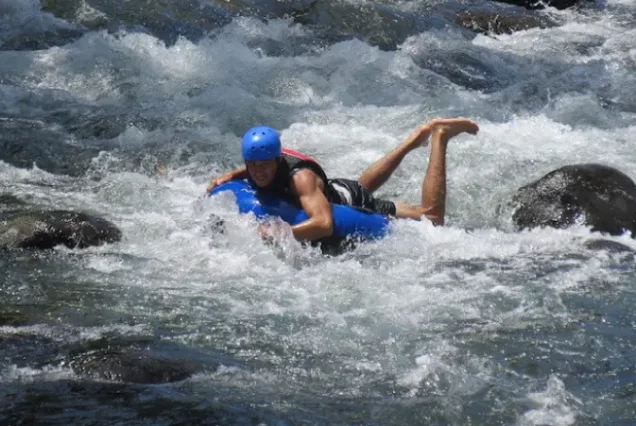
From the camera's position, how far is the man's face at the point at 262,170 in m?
6.74

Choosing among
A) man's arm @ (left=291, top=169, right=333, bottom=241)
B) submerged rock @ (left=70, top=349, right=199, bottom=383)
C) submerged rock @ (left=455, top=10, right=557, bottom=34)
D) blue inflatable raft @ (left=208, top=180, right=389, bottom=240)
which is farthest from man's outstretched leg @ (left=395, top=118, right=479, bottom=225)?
submerged rock @ (left=455, top=10, right=557, bottom=34)

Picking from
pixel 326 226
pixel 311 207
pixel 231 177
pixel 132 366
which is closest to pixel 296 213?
pixel 311 207

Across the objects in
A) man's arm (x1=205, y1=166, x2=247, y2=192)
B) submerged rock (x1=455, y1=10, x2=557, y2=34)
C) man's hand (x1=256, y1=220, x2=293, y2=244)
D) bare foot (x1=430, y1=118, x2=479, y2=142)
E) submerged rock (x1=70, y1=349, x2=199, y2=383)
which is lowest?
submerged rock (x1=70, y1=349, x2=199, y2=383)

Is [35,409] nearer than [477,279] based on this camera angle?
Yes

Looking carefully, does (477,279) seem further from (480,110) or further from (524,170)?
(480,110)

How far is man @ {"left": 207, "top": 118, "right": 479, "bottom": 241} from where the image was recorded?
6660 mm

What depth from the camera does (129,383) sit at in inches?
179

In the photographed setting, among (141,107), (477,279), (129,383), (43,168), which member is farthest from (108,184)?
(129,383)

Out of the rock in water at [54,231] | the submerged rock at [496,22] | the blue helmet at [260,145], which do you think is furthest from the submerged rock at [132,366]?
the submerged rock at [496,22]

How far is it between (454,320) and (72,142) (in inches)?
198

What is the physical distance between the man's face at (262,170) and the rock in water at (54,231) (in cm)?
107

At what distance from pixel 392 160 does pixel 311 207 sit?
1313mm

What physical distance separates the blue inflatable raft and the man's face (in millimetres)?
101

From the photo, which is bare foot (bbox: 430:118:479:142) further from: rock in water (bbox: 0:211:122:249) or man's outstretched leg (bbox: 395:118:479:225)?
rock in water (bbox: 0:211:122:249)
